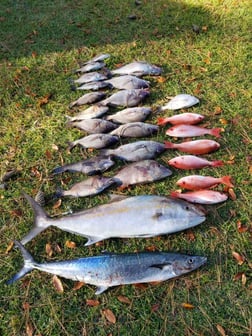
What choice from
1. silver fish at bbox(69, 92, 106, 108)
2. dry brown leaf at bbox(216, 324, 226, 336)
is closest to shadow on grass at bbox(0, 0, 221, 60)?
silver fish at bbox(69, 92, 106, 108)

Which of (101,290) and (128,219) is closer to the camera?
(101,290)

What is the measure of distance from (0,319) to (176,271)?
4.64ft

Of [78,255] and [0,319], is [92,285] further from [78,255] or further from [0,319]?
[0,319]

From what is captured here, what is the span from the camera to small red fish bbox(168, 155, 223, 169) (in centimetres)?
372

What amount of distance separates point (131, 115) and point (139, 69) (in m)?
0.94

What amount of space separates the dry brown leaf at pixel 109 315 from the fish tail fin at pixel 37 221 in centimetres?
88

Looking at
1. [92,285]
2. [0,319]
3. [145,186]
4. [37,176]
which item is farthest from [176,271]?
[37,176]

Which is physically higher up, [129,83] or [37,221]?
[129,83]

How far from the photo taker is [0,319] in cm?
294

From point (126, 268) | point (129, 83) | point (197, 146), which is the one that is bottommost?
point (126, 268)

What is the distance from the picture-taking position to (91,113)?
4332mm

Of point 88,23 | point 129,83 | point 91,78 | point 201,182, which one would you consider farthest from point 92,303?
point 88,23

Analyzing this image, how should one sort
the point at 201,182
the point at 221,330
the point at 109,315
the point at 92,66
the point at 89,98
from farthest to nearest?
the point at 92,66 < the point at 89,98 < the point at 201,182 < the point at 109,315 < the point at 221,330

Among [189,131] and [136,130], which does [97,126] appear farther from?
[189,131]
